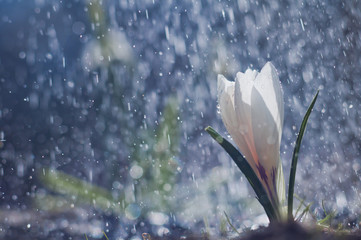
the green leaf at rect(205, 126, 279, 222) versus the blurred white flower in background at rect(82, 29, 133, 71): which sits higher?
the blurred white flower in background at rect(82, 29, 133, 71)

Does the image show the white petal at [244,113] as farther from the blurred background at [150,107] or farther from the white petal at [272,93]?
the blurred background at [150,107]

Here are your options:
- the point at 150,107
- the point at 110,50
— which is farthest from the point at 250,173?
the point at 150,107

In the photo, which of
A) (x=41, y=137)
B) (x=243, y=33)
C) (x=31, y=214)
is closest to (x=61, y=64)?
(x=41, y=137)

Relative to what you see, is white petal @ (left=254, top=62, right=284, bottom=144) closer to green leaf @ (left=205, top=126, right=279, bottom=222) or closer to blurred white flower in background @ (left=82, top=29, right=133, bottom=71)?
green leaf @ (left=205, top=126, right=279, bottom=222)

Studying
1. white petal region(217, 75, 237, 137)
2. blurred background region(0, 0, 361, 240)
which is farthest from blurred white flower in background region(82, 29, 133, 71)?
white petal region(217, 75, 237, 137)

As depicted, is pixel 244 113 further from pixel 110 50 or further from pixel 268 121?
pixel 110 50

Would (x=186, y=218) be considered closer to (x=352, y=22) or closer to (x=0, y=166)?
(x=0, y=166)

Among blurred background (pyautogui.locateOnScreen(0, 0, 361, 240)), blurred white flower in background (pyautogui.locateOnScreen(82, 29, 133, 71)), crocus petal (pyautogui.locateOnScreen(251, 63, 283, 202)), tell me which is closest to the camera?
crocus petal (pyautogui.locateOnScreen(251, 63, 283, 202))

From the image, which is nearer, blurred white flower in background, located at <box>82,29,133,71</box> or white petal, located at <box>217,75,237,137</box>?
white petal, located at <box>217,75,237,137</box>
